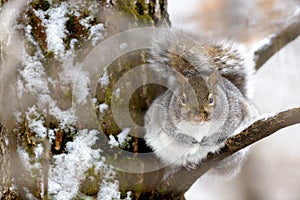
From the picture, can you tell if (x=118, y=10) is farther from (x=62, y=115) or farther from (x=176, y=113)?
(x=176, y=113)

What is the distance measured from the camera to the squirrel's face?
5.61 feet

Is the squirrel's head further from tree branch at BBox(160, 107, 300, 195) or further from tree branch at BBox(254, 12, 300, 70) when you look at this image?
tree branch at BBox(160, 107, 300, 195)

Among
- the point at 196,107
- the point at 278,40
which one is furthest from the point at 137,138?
the point at 278,40

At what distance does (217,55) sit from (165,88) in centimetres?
25

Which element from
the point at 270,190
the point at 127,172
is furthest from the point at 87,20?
the point at 270,190

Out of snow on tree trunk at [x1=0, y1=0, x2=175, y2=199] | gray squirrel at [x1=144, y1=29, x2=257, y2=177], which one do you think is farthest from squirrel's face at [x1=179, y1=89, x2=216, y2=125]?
snow on tree trunk at [x1=0, y1=0, x2=175, y2=199]

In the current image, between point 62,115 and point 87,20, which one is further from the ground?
point 87,20

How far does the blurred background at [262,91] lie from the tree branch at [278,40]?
0.89 meters

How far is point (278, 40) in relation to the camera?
1.74 m

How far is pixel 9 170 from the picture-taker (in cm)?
128

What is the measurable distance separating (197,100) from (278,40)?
0.35m

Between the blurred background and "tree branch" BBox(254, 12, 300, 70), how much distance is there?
0.89 meters

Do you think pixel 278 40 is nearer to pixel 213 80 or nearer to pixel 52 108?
pixel 213 80

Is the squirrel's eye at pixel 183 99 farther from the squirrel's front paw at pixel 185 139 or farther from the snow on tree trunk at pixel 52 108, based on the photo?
the snow on tree trunk at pixel 52 108
